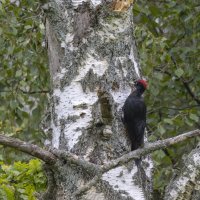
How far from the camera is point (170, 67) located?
5016mm

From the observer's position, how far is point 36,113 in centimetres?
492

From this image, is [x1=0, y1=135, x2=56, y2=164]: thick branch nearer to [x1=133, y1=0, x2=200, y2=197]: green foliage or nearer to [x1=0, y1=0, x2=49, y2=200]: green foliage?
[x1=0, y1=0, x2=49, y2=200]: green foliage

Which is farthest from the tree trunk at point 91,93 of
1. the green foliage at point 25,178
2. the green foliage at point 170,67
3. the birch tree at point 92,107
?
the green foliage at point 170,67

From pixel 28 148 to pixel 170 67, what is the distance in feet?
9.23

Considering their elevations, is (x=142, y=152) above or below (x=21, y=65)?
below

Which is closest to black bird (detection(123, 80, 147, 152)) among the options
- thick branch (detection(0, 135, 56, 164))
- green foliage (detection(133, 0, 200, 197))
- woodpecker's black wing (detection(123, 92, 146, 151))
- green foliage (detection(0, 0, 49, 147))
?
woodpecker's black wing (detection(123, 92, 146, 151))

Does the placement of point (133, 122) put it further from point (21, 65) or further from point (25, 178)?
point (21, 65)

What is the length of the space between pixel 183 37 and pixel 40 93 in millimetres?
1257

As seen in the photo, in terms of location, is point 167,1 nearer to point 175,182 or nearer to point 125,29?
point 125,29

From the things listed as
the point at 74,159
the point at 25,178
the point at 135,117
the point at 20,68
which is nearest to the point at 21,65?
the point at 20,68

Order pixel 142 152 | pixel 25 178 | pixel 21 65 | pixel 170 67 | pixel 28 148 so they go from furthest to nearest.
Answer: pixel 170 67 → pixel 21 65 → pixel 25 178 → pixel 142 152 → pixel 28 148

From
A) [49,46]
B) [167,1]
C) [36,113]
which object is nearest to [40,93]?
[36,113]

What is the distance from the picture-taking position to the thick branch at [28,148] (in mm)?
2320

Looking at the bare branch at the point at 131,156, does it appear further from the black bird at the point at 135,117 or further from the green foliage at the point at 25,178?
the green foliage at the point at 25,178
